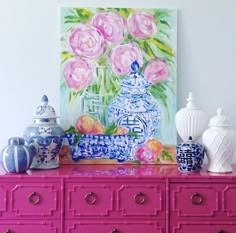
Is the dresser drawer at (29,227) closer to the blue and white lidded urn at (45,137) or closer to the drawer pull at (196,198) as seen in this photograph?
the blue and white lidded urn at (45,137)

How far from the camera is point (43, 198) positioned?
175 cm

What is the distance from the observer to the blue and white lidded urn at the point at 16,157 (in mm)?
1762

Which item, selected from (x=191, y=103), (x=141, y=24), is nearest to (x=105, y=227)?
(x=191, y=103)

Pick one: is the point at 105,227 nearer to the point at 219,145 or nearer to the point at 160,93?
the point at 219,145

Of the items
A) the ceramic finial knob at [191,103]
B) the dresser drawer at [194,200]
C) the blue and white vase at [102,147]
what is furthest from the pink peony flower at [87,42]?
the dresser drawer at [194,200]

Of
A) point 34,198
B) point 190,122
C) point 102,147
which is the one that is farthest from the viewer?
point 102,147

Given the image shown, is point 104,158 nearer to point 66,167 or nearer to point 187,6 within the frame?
point 66,167

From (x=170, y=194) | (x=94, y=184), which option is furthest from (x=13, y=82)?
(x=170, y=194)

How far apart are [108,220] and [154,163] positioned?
53 cm

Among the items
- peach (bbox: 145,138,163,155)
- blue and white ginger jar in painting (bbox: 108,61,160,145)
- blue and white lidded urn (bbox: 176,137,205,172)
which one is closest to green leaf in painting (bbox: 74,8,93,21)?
blue and white ginger jar in painting (bbox: 108,61,160,145)

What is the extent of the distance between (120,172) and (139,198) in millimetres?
179

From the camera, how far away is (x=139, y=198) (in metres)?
1.76

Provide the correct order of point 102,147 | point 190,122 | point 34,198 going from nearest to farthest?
point 34,198, point 190,122, point 102,147

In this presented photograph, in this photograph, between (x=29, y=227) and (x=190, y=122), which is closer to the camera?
(x=29, y=227)
